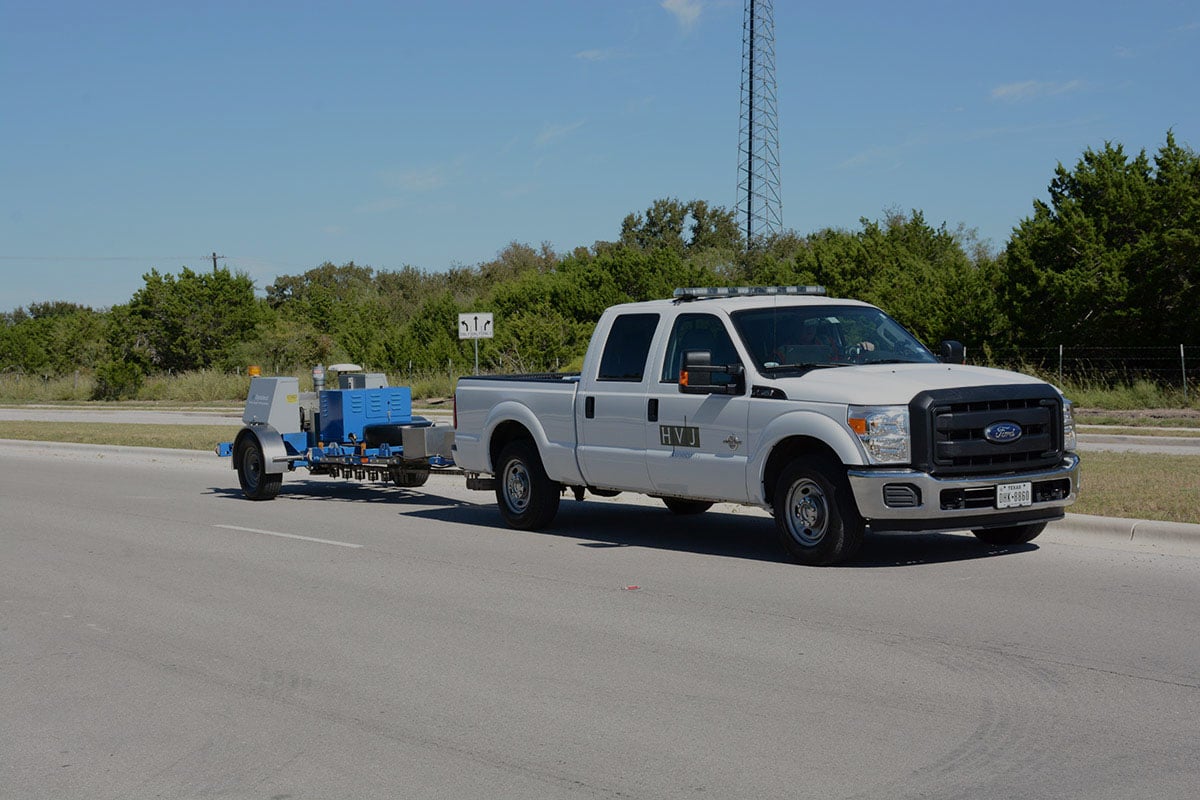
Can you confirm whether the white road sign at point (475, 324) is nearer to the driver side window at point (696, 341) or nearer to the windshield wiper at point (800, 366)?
the driver side window at point (696, 341)

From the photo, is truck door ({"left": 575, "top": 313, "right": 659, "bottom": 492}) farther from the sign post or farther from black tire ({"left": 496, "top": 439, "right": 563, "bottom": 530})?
the sign post

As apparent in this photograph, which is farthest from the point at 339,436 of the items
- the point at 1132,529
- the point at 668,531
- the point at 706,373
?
the point at 1132,529

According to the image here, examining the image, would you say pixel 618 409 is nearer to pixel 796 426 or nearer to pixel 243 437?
pixel 796 426

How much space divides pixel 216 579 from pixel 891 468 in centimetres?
546

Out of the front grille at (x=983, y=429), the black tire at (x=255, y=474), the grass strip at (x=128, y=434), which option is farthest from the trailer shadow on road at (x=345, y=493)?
the front grille at (x=983, y=429)

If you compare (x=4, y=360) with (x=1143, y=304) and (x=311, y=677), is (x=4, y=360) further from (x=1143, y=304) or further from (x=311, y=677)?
(x=311, y=677)

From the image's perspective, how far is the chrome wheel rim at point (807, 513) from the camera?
1003 centimetres

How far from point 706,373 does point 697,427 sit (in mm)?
580

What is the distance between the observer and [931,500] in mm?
9508

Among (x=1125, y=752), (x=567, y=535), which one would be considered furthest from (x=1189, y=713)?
(x=567, y=535)

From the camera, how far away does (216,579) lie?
35.1ft

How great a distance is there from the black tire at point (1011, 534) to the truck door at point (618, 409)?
2922mm

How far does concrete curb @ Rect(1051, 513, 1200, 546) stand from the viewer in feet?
35.2

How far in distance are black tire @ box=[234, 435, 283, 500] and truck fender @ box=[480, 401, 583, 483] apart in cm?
430
